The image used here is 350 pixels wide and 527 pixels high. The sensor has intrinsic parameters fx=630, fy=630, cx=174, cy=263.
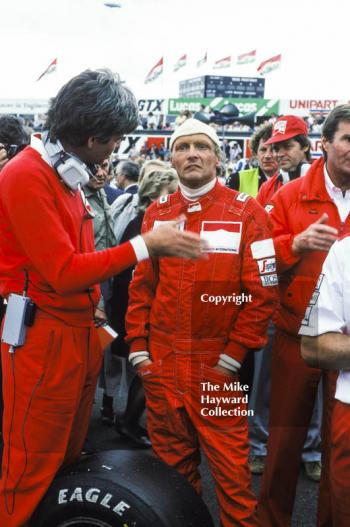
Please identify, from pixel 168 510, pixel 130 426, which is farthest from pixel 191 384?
pixel 130 426

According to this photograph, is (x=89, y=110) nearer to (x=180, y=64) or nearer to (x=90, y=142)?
(x=90, y=142)

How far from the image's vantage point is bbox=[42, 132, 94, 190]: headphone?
1.98m

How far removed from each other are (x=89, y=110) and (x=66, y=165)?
18cm

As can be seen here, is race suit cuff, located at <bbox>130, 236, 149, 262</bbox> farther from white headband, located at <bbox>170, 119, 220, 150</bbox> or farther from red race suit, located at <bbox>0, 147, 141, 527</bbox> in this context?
white headband, located at <bbox>170, 119, 220, 150</bbox>

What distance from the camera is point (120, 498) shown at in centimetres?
197

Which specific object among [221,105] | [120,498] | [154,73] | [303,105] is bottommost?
[120,498]

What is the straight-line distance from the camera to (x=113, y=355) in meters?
4.03

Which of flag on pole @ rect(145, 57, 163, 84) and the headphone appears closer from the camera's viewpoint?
the headphone

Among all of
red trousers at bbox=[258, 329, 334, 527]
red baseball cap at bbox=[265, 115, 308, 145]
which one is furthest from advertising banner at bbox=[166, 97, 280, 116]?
red trousers at bbox=[258, 329, 334, 527]

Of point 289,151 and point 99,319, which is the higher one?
point 289,151

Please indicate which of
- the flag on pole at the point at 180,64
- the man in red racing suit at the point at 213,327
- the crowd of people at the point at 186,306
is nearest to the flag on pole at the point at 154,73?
the flag on pole at the point at 180,64

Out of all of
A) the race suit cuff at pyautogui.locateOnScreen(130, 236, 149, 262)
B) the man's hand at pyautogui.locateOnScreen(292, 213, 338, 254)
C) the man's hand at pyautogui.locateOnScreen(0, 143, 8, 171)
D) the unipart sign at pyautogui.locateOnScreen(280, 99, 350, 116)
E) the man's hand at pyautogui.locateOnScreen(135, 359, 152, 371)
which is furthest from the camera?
the unipart sign at pyautogui.locateOnScreen(280, 99, 350, 116)

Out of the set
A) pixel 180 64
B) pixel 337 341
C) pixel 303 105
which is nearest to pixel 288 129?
pixel 337 341

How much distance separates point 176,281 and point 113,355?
1.85m
